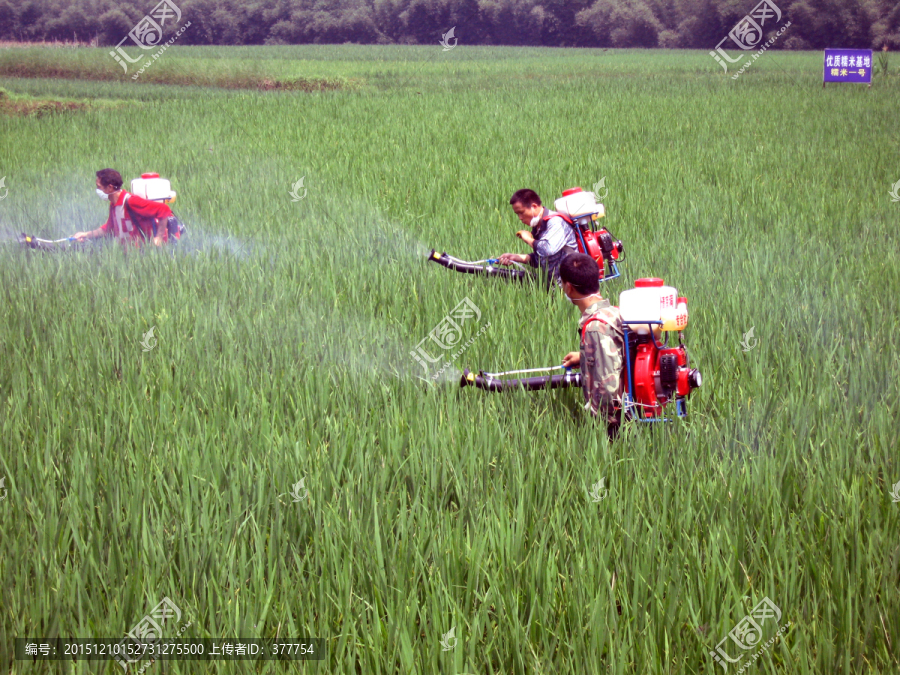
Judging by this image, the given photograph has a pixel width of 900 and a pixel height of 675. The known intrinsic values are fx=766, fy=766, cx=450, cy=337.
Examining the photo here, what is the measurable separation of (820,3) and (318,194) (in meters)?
46.1

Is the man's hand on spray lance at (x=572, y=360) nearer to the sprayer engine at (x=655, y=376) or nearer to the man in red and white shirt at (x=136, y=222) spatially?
the sprayer engine at (x=655, y=376)

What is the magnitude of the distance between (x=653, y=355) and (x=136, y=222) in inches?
178

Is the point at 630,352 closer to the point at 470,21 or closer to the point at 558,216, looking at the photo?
the point at 558,216

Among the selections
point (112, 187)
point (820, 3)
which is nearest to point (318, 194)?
point (112, 187)

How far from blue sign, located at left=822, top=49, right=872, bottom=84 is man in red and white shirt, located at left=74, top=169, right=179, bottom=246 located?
62.1 feet

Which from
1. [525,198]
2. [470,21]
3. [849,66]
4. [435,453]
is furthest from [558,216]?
[470,21]

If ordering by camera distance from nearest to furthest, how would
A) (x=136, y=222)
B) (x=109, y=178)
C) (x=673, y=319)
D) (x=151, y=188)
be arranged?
(x=673, y=319)
(x=109, y=178)
(x=151, y=188)
(x=136, y=222)

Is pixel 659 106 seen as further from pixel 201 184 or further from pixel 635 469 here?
pixel 635 469

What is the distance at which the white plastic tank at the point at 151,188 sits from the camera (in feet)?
18.3

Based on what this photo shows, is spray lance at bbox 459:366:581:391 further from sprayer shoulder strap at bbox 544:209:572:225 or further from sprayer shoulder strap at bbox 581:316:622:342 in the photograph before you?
sprayer shoulder strap at bbox 544:209:572:225

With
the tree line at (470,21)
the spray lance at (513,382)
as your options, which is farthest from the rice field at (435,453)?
the tree line at (470,21)

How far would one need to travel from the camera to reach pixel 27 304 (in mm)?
4508

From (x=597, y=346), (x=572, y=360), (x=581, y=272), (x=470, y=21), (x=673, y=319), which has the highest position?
(x=470, y=21)

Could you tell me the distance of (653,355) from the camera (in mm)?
2604
